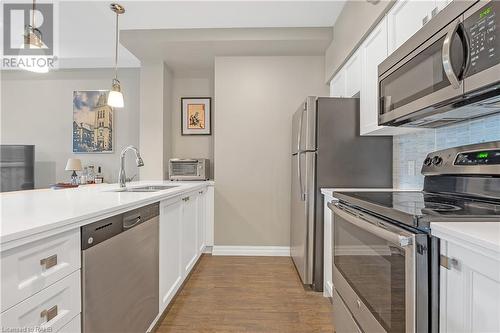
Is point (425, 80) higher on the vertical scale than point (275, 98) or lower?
lower

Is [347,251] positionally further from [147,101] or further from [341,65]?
[147,101]

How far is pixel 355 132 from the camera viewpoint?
2295 millimetres

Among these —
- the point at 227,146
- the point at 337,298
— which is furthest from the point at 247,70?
the point at 337,298

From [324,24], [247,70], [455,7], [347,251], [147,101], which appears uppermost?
[324,24]

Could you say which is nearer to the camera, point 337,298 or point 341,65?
point 337,298

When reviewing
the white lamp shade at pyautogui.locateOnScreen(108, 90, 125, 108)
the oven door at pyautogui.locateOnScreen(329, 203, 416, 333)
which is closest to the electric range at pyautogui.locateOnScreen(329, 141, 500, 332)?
the oven door at pyautogui.locateOnScreen(329, 203, 416, 333)

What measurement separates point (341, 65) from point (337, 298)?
2.14 meters

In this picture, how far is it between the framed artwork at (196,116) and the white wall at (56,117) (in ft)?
2.98

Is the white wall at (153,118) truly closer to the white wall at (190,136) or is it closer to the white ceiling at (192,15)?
the white wall at (190,136)

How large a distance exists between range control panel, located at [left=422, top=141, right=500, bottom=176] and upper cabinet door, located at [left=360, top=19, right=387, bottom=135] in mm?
503

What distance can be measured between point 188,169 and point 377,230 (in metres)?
2.83

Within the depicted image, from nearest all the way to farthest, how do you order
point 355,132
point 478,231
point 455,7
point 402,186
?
1. point 478,231
2. point 455,7
3. point 402,186
4. point 355,132

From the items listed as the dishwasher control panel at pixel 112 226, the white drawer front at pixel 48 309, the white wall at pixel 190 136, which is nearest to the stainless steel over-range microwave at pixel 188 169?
the white wall at pixel 190 136

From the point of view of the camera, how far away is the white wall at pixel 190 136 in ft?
13.0
